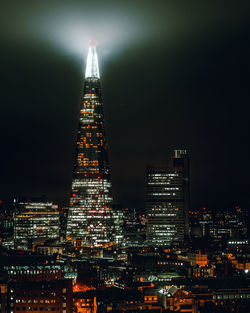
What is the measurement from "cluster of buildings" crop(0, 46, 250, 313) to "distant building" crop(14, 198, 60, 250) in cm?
17

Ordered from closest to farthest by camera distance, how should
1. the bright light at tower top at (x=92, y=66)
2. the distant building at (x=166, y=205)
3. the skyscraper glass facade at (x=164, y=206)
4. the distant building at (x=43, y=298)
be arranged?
1. the distant building at (x=43, y=298)
2. the bright light at tower top at (x=92, y=66)
3. the skyscraper glass facade at (x=164, y=206)
4. the distant building at (x=166, y=205)

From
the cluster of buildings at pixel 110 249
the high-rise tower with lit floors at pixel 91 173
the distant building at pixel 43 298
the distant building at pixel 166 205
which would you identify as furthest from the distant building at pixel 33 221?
the distant building at pixel 43 298

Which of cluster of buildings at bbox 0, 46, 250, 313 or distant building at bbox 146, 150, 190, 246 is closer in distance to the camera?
cluster of buildings at bbox 0, 46, 250, 313

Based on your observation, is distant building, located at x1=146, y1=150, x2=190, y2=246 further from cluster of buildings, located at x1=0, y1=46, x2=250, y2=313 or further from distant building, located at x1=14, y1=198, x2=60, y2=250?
distant building, located at x1=14, y1=198, x2=60, y2=250

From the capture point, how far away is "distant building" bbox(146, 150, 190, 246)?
4860 inches

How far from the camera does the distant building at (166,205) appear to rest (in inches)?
4860

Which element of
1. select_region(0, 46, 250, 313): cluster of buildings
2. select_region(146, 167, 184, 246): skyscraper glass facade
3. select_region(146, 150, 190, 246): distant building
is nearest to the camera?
select_region(0, 46, 250, 313): cluster of buildings

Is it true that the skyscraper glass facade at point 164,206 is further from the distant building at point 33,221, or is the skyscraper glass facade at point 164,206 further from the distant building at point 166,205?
the distant building at point 33,221

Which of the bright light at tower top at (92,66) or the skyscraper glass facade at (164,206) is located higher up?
the bright light at tower top at (92,66)

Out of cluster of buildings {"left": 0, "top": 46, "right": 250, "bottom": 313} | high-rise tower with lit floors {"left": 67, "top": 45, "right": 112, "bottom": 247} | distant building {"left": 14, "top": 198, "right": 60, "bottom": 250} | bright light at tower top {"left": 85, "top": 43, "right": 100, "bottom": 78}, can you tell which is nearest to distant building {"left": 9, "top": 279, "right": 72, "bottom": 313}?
cluster of buildings {"left": 0, "top": 46, "right": 250, "bottom": 313}

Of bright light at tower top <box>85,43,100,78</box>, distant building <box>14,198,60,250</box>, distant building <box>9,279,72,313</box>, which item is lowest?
distant building <box>9,279,72,313</box>

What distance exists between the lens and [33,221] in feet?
407

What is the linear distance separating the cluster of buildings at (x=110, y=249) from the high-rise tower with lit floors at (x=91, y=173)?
0.16 m

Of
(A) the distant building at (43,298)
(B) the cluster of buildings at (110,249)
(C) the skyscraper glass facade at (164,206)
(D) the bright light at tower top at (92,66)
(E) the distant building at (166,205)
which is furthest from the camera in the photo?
(E) the distant building at (166,205)
